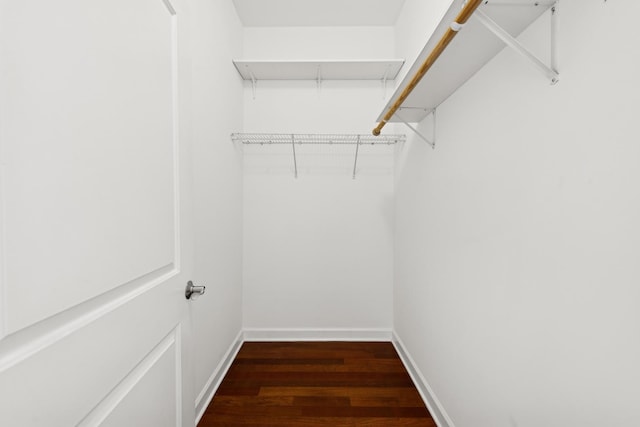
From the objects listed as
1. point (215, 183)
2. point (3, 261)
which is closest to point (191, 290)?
point (3, 261)

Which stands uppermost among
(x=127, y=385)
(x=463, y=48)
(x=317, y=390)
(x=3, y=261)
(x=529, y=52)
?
(x=463, y=48)

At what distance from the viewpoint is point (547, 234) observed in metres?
0.82

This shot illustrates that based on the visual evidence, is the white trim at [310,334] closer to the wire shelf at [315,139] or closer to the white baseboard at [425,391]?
the white baseboard at [425,391]

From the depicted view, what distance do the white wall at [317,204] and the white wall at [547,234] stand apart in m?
0.96

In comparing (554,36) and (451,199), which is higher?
(554,36)

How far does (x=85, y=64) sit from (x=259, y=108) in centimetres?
194

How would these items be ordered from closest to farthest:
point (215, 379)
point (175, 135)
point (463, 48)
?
point (175, 135)
point (463, 48)
point (215, 379)

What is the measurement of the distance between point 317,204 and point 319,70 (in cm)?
104

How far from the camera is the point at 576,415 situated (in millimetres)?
736

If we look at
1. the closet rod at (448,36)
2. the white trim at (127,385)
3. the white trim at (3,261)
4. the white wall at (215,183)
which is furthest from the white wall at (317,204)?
the white trim at (3,261)

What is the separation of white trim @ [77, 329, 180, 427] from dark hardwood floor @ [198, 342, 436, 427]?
99cm

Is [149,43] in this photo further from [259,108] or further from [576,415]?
[259,108]

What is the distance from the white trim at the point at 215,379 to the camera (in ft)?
5.10

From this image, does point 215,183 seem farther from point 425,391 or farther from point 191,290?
point 425,391
